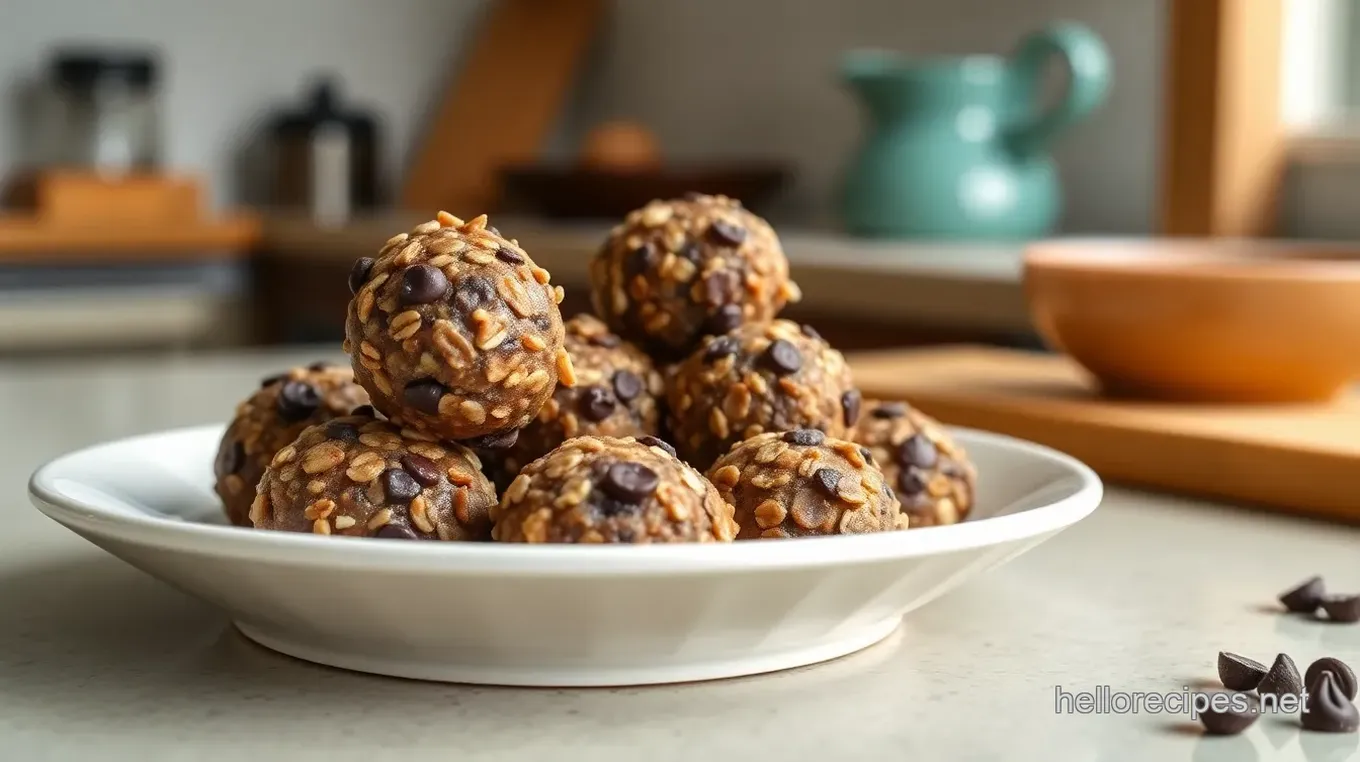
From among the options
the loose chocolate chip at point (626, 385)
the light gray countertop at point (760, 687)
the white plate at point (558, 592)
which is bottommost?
the light gray countertop at point (760, 687)

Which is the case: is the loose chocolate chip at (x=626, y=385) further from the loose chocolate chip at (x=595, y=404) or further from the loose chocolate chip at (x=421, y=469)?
the loose chocolate chip at (x=421, y=469)

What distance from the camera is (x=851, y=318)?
7.33 feet

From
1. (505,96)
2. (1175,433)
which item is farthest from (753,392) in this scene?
(505,96)

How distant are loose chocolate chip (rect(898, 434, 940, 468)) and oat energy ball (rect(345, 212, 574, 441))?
8.0 inches

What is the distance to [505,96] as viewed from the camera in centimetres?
373

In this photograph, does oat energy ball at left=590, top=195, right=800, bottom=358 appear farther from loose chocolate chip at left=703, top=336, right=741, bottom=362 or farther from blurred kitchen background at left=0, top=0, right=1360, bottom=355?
blurred kitchen background at left=0, top=0, right=1360, bottom=355

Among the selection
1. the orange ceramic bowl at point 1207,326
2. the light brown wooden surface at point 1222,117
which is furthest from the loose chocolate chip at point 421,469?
the light brown wooden surface at point 1222,117

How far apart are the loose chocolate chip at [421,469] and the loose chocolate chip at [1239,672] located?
321 millimetres

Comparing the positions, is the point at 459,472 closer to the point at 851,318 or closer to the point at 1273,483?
the point at 1273,483

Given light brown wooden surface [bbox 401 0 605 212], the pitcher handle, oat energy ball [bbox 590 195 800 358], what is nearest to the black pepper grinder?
light brown wooden surface [bbox 401 0 605 212]

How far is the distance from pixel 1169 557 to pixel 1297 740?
12.8 inches

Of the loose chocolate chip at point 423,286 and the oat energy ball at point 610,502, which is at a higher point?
the loose chocolate chip at point 423,286

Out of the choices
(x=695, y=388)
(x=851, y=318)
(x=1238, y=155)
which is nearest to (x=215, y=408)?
(x=695, y=388)

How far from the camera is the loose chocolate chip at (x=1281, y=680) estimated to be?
62cm
